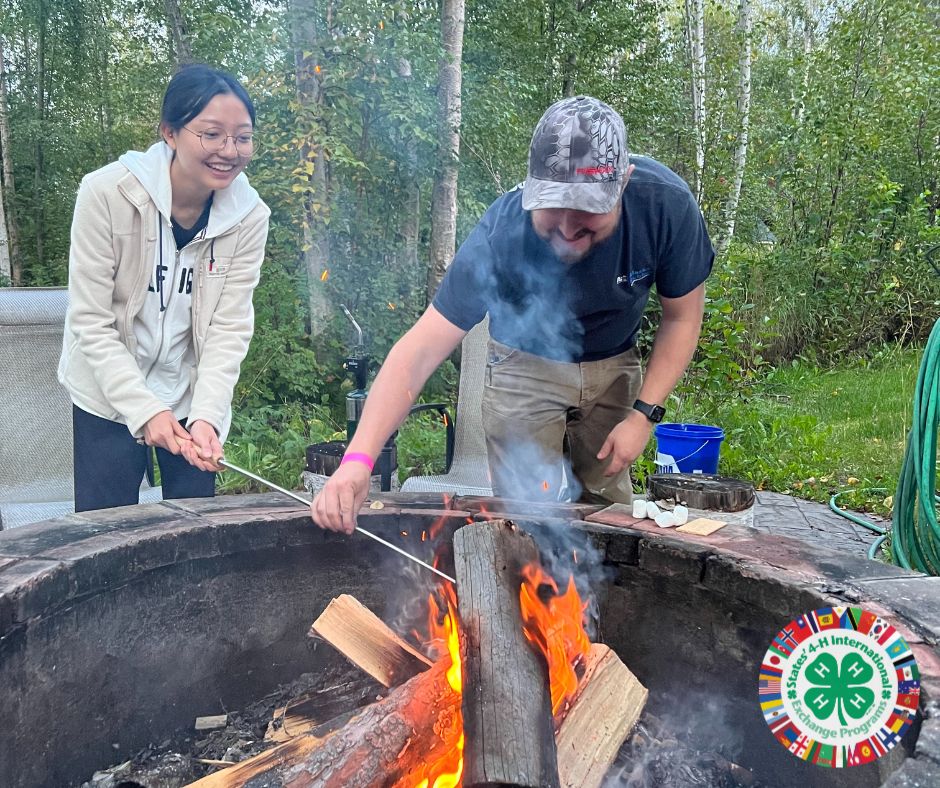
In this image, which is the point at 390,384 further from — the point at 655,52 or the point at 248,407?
the point at 655,52

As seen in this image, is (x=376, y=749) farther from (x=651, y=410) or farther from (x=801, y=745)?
(x=651, y=410)

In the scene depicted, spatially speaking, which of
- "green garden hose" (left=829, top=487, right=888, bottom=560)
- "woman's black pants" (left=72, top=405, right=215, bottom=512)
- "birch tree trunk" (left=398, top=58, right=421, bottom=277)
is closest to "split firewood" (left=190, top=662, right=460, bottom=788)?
"woman's black pants" (left=72, top=405, right=215, bottom=512)

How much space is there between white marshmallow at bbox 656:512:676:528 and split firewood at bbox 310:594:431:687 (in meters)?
0.81

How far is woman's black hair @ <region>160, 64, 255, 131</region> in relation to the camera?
2383mm

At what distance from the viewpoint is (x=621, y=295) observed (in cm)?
255

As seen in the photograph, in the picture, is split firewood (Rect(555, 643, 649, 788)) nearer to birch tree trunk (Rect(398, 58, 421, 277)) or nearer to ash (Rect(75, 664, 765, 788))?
ash (Rect(75, 664, 765, 788))

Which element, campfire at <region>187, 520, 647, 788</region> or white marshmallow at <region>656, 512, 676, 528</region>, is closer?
campfire at <region>187, 520, 647, 788</region>

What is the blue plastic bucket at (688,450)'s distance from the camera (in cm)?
A: 333

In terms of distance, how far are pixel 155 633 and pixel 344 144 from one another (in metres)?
5.93

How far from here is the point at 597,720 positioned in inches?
73.7

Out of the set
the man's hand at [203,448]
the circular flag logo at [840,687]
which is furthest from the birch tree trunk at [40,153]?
the circular flag logo at [840,687]

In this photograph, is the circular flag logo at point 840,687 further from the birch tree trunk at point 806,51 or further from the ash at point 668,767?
the birch tree trunk at point 806,51

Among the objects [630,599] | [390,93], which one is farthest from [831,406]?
[630,599]

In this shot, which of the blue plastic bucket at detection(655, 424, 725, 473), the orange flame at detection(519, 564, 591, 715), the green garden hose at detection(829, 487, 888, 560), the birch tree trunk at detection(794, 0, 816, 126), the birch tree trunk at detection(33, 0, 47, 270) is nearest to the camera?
the orange flame at detection(519, 564, 591, 715)
